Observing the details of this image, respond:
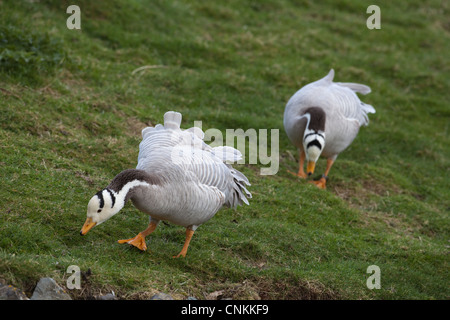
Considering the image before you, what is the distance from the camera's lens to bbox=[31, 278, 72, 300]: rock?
4992 millimetres

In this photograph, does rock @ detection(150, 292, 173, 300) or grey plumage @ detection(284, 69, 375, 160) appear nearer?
rock @ detection(150, 292, 173, 300)

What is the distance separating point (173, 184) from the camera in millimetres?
6035

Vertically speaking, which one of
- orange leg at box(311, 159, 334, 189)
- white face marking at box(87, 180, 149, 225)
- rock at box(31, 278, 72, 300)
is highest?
white face marking at box(87, 180, 149, 225)

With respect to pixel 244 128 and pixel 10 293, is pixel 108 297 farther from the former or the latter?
pixel 244 128

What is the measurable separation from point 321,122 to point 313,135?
13.8 inches

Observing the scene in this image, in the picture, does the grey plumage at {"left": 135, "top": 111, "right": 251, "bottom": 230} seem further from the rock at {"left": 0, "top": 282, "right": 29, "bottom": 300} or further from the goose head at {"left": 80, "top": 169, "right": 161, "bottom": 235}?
the rock at {"left": 0, "top": 282, "right": 29, "bottom": 300}

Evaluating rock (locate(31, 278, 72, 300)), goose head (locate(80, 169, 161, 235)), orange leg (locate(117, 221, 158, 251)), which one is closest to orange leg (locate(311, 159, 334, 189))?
orange leg (locate(117, 221, 158, 251))

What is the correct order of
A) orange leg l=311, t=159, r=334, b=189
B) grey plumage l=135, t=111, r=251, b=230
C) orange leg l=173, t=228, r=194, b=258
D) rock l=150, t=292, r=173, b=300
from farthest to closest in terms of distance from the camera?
orange leg l=311, t=159, r=334, b=189 → orange leg l=173, t=228, r=194, b=258 → grey plumage l=135, t=111, r=251, b=230 → rock l=150, t=292, r=173, b=300

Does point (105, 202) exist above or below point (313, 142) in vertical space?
below

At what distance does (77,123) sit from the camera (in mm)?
9234

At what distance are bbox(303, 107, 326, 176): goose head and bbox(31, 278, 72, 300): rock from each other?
5369 millimetres

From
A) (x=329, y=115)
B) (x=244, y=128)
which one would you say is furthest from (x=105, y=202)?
(x=244, y=128)

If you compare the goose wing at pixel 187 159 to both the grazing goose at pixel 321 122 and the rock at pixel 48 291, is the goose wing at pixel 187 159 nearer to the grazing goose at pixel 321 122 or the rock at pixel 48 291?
the rock at pixel 48 291

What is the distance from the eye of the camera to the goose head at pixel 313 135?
9383mm
